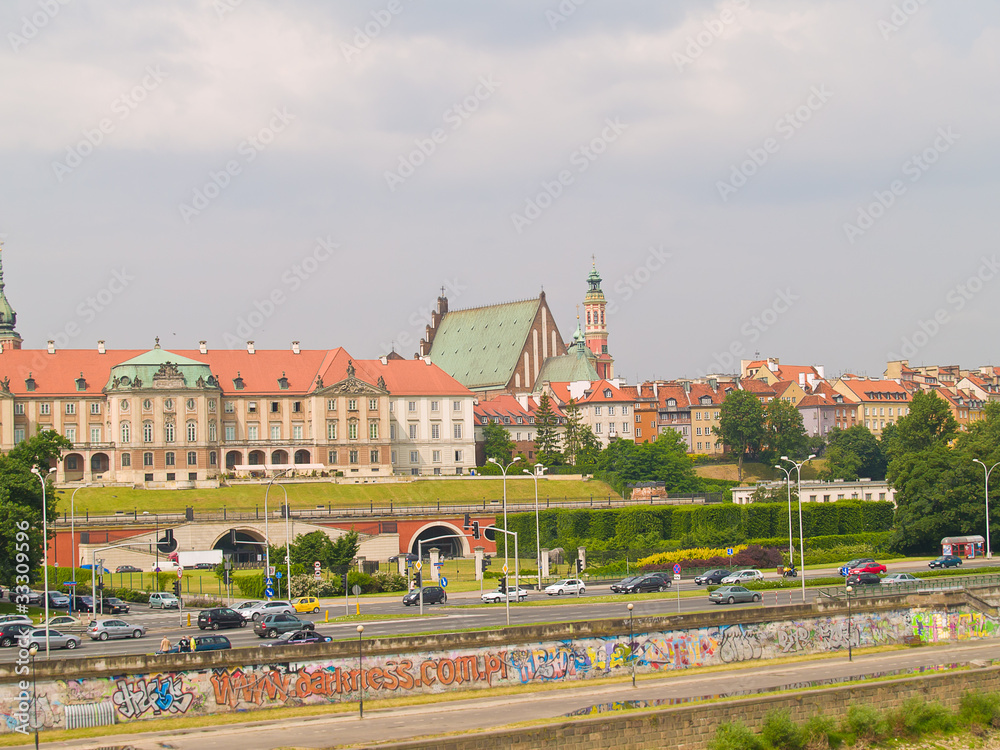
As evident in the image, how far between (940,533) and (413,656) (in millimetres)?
62252

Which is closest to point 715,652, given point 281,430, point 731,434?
point 281,430

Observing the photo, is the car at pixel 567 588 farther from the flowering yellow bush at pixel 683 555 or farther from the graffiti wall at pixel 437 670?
the graffiti wall at pixel 437 670

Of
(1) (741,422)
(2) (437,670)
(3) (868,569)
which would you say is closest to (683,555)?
(3) (868,569)

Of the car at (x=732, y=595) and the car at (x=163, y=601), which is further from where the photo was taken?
the car at (x=163, y=601)

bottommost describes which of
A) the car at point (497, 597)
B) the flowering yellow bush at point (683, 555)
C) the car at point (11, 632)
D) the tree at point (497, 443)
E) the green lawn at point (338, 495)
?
the car at point (497, 597)

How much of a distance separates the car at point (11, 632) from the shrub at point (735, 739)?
30530 mm

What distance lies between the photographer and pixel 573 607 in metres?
64.1

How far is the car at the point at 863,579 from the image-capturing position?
218ft

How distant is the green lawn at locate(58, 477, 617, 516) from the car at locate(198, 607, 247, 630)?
47.8 m

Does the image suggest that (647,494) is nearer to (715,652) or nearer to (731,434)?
(731,434)

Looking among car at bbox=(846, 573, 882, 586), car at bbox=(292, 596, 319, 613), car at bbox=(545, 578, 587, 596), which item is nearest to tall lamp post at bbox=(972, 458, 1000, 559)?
car at bbox=(846, 573, 882, 586)

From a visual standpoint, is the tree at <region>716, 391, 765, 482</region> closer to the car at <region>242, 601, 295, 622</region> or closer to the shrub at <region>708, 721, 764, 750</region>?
the car at <region>242, 601, 295, 622</region>

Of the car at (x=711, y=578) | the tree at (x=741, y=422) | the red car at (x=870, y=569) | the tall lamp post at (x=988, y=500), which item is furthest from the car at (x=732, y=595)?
the tree at (x=741, y=422)

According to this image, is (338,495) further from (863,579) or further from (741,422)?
(863,579)
